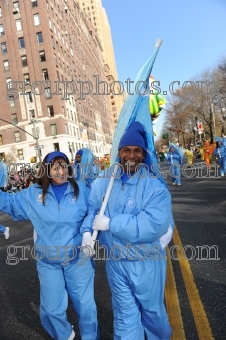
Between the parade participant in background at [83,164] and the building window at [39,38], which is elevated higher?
the building window at [39,38]

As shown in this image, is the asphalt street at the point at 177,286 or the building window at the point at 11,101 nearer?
the asphalt street at the point at 177,286

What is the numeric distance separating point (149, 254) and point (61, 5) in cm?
6007

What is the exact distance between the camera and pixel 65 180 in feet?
8.95

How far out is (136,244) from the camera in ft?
6.93

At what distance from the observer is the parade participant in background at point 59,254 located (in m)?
2.54

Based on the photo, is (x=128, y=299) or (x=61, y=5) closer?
(x=128, y=299)

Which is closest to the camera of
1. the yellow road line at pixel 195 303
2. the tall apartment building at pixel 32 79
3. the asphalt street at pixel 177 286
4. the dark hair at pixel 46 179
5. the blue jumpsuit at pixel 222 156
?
the yellow road line at pixel 195 303

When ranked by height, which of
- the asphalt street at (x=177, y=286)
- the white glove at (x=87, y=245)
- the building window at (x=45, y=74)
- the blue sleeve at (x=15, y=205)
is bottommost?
the asphalt street at (x=177, y=286)

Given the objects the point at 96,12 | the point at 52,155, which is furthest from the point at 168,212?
the point at 96,12

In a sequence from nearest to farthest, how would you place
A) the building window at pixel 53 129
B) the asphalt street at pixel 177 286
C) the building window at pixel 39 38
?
the asphalt street at pixel 177 286 < the building window at pixel 53 129 < the building window at pixel 39 38

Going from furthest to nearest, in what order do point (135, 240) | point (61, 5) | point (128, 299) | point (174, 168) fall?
point (61, 5) → point (174, 168) → point (128, 299) → point (135, 240)

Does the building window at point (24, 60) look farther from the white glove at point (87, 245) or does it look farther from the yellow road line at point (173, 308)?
the white glove at point (87, 245)

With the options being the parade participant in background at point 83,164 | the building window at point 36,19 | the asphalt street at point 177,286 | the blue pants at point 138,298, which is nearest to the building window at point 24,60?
the building window at point 36,19

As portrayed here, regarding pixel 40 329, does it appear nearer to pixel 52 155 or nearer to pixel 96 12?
pixel 52 155
